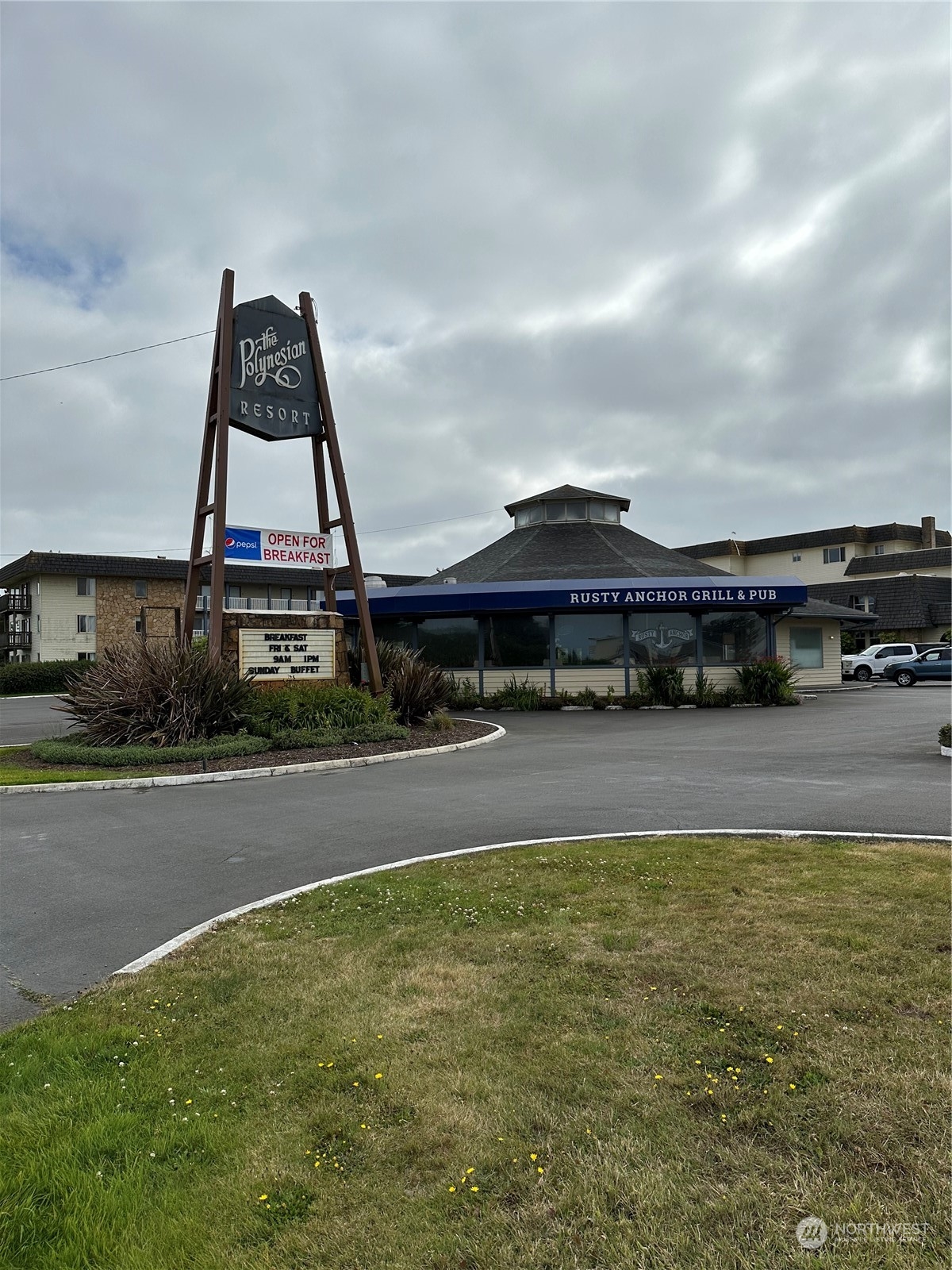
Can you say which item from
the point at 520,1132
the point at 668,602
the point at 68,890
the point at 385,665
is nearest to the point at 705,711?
the point at 668,602

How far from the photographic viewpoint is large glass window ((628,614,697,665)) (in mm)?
26312

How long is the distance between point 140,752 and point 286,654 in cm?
474

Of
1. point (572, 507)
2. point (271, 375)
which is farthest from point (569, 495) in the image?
point (271, 375)

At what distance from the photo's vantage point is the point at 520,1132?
3.00 meters

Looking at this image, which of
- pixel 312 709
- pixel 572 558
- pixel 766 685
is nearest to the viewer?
pixel 312 709

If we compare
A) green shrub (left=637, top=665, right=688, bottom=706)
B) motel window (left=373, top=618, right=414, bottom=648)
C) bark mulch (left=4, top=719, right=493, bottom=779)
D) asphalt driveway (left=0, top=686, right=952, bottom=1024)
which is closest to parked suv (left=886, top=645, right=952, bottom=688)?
green shrub (left=637, top=665, right=688, bottom=706)

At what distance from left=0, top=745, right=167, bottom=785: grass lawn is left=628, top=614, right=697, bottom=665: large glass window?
17025 mm

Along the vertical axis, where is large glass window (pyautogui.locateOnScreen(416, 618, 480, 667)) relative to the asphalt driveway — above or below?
above

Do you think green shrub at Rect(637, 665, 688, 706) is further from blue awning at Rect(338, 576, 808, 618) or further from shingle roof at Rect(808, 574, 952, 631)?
shingle roof at Rect(808, 574, 952, 631)

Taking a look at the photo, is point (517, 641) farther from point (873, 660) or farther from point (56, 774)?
point (873, 660)

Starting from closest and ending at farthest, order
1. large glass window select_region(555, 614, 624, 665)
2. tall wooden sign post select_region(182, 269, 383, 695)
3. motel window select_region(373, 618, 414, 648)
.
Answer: tall wooden sign post select_region(182, 269, 383, 695) → large glass window select_region(555, 614, 624, 665) → motel window select_region(373, 618, 414, 648)

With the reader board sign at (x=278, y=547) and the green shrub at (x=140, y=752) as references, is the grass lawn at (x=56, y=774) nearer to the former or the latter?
the green shrub at (x=140, y=752)

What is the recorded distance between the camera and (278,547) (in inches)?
700

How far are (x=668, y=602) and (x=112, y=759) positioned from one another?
17.4m
